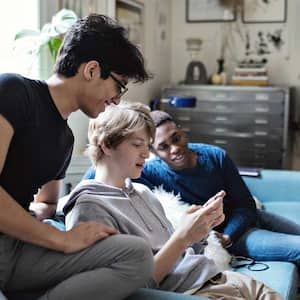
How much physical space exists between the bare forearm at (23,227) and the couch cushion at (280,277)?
0.98m

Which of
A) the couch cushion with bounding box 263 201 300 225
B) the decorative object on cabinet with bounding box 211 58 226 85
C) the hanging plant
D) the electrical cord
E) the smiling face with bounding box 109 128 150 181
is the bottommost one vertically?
the electrical cord

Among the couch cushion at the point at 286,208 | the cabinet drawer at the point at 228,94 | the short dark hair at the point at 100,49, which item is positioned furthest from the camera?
the cabinet drawer at the point at 228,94

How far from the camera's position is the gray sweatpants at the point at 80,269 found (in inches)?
47.8

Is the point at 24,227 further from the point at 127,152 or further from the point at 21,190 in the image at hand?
the point at 127,152

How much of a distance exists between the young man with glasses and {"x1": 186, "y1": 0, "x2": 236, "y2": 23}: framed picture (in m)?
3.80

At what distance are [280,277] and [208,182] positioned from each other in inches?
22.3

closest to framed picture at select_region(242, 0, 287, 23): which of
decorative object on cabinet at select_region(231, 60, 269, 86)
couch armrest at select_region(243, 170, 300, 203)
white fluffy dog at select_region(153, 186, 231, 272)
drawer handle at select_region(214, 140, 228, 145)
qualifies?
decorative object on cabinet at select_region(231, 60, 269, 86)

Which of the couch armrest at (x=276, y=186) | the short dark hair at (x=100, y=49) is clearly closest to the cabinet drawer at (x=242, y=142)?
the couch armrest at (x=276, y=186)

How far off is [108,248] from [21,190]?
0.27 metres

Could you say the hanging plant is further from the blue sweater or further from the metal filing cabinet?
the metal filing cabinet

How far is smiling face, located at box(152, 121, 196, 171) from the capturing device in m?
2.38

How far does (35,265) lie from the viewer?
1.27 m

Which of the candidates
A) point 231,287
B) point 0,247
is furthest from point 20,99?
point 231,287

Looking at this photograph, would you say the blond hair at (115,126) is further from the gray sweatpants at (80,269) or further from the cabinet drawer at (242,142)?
the cabinet drawer at (242,142)
